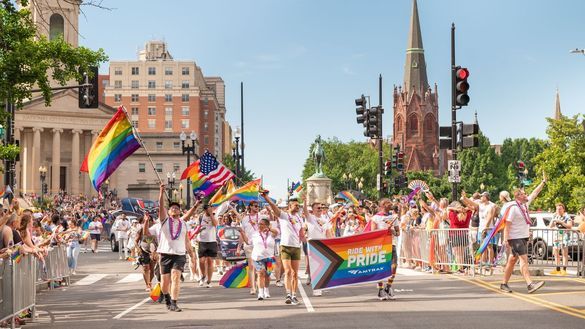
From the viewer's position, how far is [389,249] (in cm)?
1791

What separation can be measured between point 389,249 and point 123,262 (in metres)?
19.6

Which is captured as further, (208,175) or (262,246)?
(208,175)

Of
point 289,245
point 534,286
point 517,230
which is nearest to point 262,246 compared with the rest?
point 289,245

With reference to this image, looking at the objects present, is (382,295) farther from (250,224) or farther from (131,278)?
(131,278)

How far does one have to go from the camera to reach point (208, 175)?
1179 inches

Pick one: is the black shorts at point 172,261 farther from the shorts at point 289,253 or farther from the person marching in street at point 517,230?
the person marching in street at point 517,230

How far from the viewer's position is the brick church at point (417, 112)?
164 m

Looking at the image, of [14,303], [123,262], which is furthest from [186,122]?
[14,303]

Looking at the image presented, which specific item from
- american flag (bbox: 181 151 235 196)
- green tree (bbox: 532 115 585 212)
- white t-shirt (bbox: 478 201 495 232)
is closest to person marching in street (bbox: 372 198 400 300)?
white t-shirt (bbox: 478 201 495 232)

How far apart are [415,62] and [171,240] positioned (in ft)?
499

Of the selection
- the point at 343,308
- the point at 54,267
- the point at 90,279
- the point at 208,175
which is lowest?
the point at 90,279

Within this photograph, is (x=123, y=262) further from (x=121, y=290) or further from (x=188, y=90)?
(x=188, y=90)

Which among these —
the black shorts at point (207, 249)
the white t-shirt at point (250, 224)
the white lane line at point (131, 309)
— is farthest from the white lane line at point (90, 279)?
the white lane line at point (131, 309)

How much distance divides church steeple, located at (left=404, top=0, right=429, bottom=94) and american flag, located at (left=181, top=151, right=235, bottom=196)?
13482 cm
